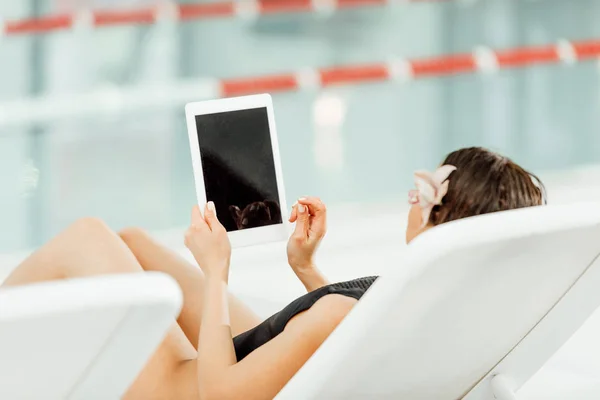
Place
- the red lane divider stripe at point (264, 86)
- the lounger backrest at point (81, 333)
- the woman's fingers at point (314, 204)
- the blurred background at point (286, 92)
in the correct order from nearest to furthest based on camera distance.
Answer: the lounger backrest at point (81, 333) < the woman's fingers at point (314, 204) < the blurred background at point (286, 92) < the red lane divider stripe at point (264, 86)

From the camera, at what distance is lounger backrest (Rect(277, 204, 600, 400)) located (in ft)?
3.40

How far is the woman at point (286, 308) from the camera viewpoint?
1219 millimetres

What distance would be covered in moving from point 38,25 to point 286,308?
3919mm

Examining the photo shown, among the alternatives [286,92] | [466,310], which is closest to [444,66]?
[286,92]

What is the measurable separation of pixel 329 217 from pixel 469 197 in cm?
152

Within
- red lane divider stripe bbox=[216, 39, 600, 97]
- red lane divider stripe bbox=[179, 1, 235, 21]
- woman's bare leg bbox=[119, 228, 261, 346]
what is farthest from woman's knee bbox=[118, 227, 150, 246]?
red lane divider stripe bbox=[179, 1, 235, 21]

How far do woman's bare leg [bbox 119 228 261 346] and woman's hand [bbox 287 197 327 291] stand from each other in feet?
0.51

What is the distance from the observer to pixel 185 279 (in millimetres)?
1711

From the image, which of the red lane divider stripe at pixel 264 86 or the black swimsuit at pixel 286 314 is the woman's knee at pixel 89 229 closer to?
the black swimsuit at pixel 286 314

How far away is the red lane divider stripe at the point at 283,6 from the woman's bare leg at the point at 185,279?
3.53 metres

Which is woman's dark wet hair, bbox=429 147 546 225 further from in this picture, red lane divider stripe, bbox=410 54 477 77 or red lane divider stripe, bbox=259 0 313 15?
red lane divider stripe, bbox=259 0 313 15

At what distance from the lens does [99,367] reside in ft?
3.12

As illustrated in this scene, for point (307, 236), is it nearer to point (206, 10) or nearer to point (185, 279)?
point (185, 279)

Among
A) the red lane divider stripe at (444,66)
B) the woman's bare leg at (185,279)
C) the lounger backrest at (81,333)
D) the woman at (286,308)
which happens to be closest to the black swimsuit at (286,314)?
the woman at (286,308)
